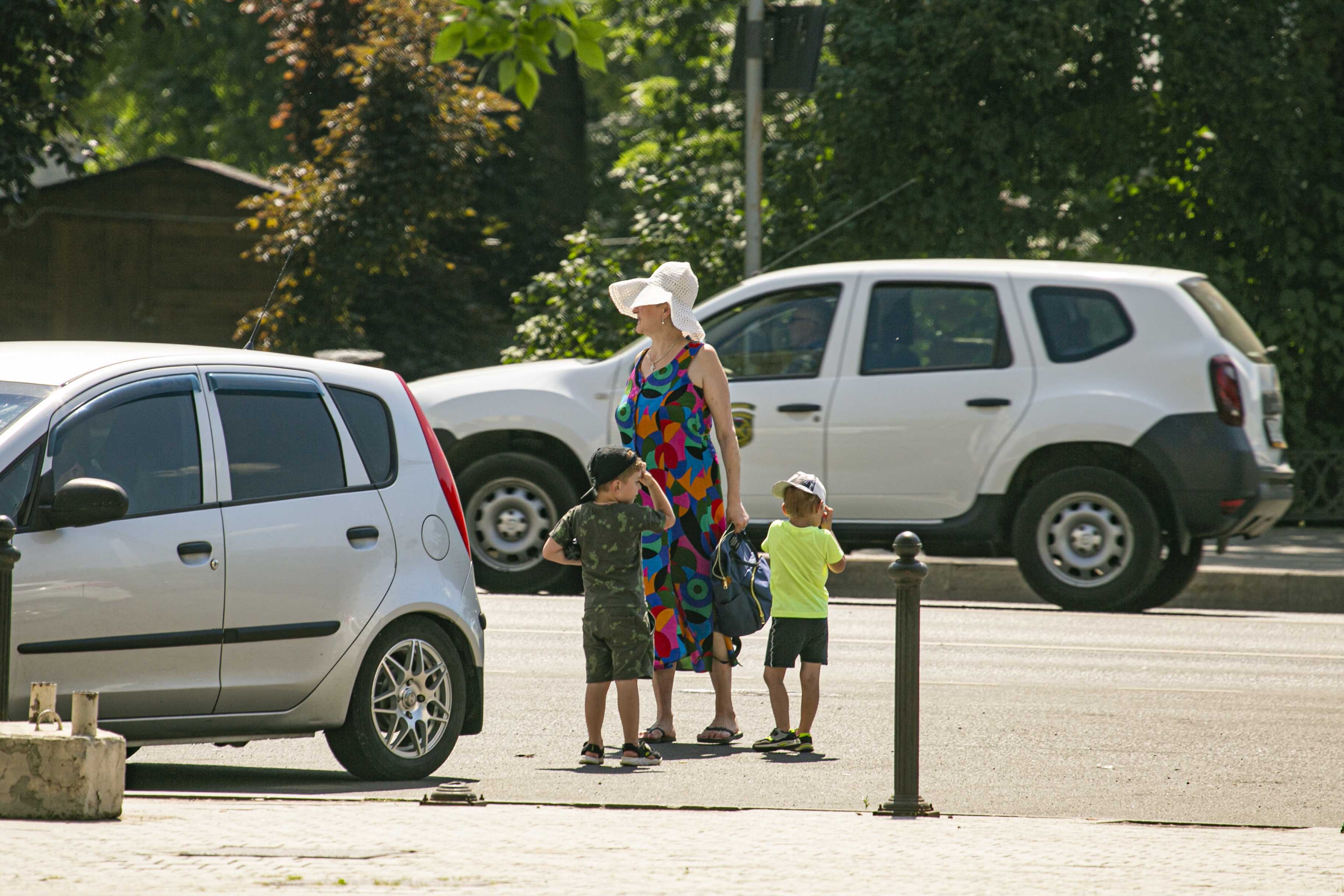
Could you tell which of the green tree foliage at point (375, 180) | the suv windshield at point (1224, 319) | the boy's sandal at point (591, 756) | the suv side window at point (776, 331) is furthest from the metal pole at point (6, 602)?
the green tree foliage at point (375, 180)

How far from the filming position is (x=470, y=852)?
16.4 ft

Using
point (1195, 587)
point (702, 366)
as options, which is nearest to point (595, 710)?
point (702, 366)

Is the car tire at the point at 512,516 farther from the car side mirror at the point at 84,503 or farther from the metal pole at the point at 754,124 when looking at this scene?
the car side mirror at the point at 84,503

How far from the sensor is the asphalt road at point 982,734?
6465 mm

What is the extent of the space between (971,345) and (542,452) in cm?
278

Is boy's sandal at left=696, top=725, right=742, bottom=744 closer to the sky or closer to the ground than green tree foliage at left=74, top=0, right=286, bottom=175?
closer to the ground

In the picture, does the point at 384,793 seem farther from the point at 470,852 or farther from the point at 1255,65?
the point at 1255,65

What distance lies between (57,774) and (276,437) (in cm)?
152

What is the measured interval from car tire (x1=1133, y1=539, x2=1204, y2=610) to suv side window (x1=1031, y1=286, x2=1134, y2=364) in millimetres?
1478

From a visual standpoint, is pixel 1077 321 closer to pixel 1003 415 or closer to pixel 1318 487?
pixel 1003 415

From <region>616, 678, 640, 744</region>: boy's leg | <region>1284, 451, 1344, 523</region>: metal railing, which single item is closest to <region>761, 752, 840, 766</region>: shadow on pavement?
<region>616, 678, 640, 744</region>: boy's leg

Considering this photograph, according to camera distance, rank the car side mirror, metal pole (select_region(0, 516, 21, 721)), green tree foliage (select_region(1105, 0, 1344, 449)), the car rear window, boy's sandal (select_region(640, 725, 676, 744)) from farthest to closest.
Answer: green tree foliage (select_region(1105, 0, 1344, 449)) → boy's sandal (select_region(640, 725, 676, 744)) → the car rear window → the car side mirror → metal pole (select_region(0, 516, 21, 721))

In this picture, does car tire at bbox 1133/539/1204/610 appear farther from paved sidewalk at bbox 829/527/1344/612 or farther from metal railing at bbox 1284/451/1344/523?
metal railing at bbox 1284/451/1344/523

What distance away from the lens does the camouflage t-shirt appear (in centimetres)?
685
